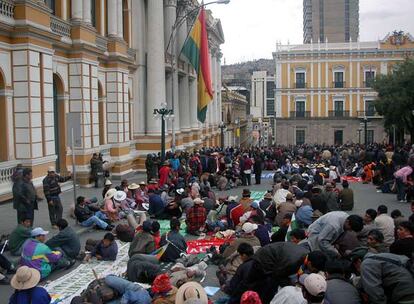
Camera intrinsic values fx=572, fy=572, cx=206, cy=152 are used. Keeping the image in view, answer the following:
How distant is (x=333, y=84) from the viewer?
6956cm

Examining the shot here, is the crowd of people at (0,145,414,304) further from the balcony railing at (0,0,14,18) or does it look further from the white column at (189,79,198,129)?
the white column at (189,79,198,129)

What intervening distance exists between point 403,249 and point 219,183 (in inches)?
654

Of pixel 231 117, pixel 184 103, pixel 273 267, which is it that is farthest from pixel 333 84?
pixel 273 267

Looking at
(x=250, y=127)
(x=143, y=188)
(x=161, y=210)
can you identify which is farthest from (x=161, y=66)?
(x=250, y=127)

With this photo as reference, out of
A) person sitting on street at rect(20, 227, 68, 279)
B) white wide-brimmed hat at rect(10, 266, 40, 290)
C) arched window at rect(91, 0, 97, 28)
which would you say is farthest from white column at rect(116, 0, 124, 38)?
white wide-brimmed hat at rect(10, 266, 40, 290)

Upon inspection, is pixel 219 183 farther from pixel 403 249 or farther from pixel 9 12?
pixel 403 249

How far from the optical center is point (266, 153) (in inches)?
1346

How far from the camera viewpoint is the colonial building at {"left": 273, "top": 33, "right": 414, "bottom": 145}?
6850 cm

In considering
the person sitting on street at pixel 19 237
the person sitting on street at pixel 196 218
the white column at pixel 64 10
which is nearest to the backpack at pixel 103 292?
the person sitting on street at pixel 19 237

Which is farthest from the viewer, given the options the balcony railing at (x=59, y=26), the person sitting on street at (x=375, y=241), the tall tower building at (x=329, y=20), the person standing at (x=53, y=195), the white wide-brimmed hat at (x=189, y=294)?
the tall tower building at (x=329, y=20)

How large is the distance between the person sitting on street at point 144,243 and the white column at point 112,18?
56.1ft

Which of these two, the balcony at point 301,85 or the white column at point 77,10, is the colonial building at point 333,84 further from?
the white column at point 77,10

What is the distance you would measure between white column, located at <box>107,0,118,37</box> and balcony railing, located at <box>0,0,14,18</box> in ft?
30.9

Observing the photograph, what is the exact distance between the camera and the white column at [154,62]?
31031 mm
